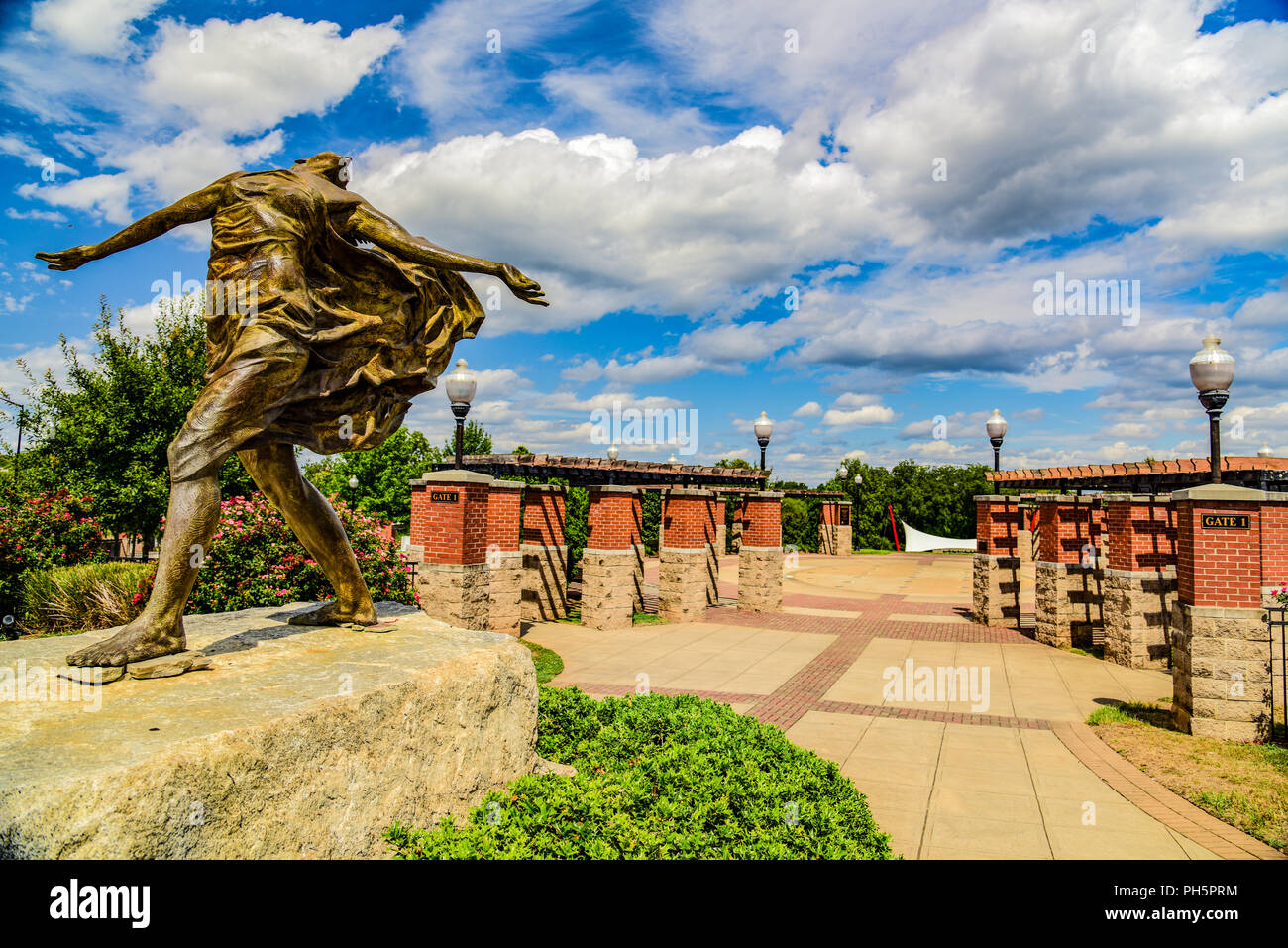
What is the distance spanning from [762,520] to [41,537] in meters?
13.6

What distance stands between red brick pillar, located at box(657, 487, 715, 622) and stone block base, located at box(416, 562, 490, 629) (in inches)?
228

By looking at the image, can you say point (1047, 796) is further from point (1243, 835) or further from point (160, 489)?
point (160, 489)

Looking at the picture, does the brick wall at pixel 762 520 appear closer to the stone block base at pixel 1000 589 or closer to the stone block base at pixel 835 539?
the stone block base at pixel 1000 589

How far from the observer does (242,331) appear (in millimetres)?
3832

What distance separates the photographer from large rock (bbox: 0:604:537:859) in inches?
90.6

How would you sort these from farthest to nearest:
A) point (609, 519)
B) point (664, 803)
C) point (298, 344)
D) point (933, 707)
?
1. point (609, 519)
2. point (933, 707)
3. point (298, 344)
4. point (664, 803)

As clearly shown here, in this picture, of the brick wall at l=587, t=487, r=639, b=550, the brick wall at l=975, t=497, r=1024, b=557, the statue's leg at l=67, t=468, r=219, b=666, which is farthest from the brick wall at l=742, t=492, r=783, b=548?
the statue's leg at l=67, t=468, r=219, b=666

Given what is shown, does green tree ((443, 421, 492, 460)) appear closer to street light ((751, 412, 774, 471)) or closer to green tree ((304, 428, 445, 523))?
green tree ((304, 428, 445, 523))

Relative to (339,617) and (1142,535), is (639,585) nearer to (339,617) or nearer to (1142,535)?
(1142,535)

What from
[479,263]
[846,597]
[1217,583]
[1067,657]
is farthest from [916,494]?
[479,263]

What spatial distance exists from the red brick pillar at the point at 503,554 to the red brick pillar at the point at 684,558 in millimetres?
3808

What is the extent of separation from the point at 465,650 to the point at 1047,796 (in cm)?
495

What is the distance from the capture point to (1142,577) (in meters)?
10.4

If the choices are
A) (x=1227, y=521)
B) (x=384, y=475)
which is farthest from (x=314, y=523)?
(x=384, y=475)
